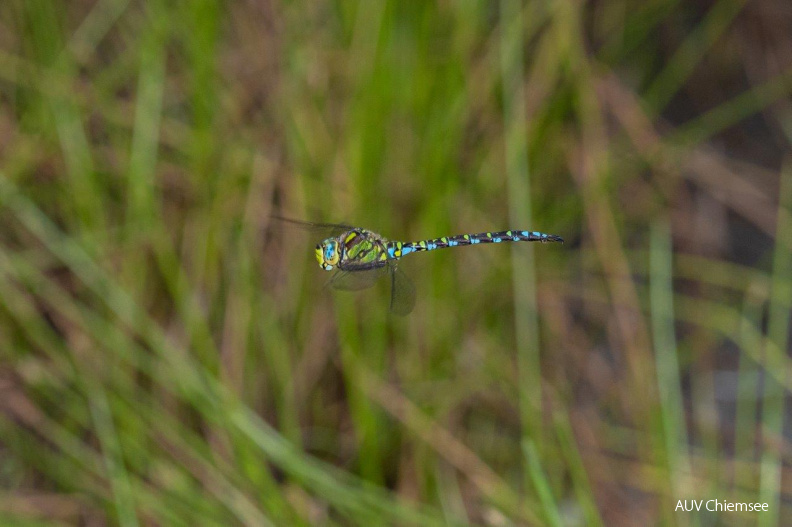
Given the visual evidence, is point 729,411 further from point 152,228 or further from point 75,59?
point 75,59

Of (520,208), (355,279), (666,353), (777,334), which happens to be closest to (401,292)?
(355,279)

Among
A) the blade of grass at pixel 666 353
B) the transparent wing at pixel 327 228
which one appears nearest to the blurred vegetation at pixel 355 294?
the blade of grass at pixel 666 353

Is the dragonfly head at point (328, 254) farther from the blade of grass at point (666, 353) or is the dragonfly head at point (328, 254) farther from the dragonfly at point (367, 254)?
the blade of grass at point (666, 353)

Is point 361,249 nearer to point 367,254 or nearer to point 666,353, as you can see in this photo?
point 367,254

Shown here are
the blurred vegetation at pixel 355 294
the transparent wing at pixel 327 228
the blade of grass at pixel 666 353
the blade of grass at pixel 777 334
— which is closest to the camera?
the transparent wing at pixel 327 228

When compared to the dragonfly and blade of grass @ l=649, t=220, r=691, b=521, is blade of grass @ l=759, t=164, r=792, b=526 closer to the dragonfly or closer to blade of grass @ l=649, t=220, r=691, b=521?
blade of grass @ l=649, t=220, r=691, b=521

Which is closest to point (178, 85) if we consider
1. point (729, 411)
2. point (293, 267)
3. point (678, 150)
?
point (293, 267)
